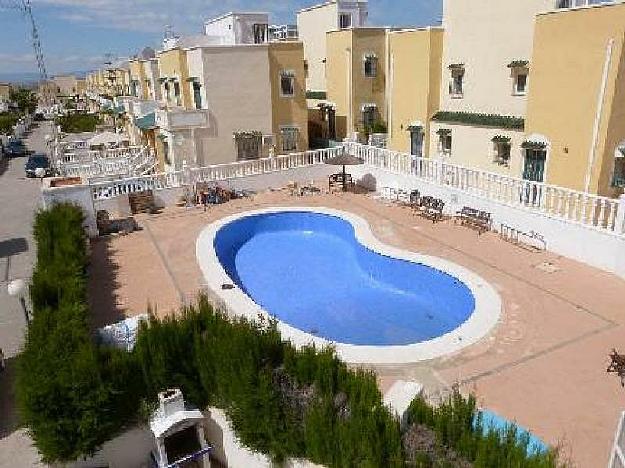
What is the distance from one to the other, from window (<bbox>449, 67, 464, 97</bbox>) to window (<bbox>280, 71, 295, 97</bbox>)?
993cm

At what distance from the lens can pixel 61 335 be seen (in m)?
8.84

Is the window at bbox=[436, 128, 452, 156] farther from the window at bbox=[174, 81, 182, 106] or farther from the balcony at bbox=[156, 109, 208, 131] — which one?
the window at bbox=[174, 81, 182, 106]

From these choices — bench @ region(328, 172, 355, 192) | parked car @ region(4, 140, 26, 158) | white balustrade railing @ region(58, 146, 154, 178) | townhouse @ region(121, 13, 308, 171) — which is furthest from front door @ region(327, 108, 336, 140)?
parked car @ region(4, 140, 26, 158)

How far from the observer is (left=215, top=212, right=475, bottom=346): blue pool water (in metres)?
13.9

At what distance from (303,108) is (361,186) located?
8069 mm

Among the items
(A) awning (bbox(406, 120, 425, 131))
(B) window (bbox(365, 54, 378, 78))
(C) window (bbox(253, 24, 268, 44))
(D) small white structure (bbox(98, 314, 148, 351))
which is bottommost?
(D) small white structure (bbox(98, 314, 148, 351))

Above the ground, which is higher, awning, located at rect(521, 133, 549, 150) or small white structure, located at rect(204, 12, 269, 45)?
small white structure, located at rect(204, 12, 269, 45)

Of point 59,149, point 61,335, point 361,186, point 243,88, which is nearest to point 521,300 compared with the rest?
point 61,335

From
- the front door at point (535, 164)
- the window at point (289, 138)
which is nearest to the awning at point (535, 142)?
the front door at point (535, 164)

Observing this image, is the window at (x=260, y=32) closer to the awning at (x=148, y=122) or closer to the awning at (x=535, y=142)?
the awning at (x=148, y=122)

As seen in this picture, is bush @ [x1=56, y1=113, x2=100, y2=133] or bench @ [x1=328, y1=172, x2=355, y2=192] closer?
bench @ [x1=328, y1=172, x2=355, y2=192]

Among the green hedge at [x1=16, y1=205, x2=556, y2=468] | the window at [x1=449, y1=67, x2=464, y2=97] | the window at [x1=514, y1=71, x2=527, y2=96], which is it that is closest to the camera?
the green hedge at [x1=16, y1=205, x2=556, y2=468]

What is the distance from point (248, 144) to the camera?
2942 centimetres

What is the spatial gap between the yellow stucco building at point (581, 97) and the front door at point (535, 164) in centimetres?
15
